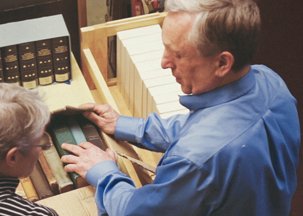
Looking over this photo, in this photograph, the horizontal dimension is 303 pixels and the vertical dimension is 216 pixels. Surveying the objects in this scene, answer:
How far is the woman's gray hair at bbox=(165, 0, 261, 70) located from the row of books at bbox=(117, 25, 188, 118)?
62cm

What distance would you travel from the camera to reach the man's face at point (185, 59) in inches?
67.5

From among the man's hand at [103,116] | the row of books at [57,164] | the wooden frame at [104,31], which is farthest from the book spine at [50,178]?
the wooden frame at [104,31]

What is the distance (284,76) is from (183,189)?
1.36 m

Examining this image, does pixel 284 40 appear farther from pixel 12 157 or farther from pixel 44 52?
pixel 12 157

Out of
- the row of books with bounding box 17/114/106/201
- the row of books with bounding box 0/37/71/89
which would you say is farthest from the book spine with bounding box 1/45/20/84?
the row of books with bounding box 17/114/106/201

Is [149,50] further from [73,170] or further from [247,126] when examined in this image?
[247,126]

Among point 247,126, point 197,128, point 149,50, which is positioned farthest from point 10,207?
point 149,50

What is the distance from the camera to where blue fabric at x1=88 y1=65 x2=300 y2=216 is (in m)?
1.70

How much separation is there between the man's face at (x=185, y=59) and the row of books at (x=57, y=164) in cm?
53

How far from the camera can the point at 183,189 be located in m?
1.74

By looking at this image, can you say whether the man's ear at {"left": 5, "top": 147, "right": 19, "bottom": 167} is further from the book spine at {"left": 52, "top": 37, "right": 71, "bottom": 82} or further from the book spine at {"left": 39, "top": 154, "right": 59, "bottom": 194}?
the book spine at {"left": 52, "top": 37, "right": 71, "bottom": 82}

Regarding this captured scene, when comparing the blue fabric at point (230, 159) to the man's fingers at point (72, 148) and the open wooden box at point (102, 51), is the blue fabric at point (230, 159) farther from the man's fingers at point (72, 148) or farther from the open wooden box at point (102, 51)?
the open wooden box at point (102, 51)

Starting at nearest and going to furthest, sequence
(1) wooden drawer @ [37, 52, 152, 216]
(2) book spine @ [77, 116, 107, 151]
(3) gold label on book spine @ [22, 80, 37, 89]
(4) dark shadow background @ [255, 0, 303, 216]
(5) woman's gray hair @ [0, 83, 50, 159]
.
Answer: (5) woman's gray hair @ [0, 83, 50, 159] < (1) wooden drawer @ [37, 52, 152, 216] < (2) book spine @ [77, 116, 107, 151] < (3) gold label on book spine @ [22, 80, 37, 89] < (4) dark shadow background @ [255, 0, 303, 216]

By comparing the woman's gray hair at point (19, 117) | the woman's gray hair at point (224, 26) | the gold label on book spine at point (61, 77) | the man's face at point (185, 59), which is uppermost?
the woman's gray hair at point (224, 26)
